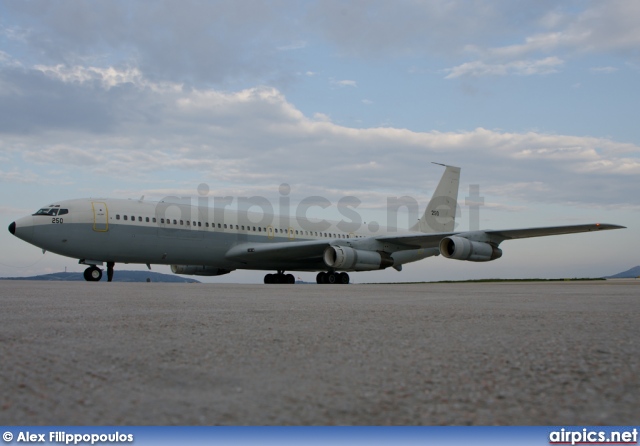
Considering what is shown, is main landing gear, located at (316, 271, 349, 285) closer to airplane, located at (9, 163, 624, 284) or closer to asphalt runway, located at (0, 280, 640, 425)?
airplane, located at (9, 163, 624, 284)

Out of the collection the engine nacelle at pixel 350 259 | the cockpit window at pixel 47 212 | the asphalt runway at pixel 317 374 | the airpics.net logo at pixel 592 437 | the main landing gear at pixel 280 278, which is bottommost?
the main landing gear at pixel 280 278

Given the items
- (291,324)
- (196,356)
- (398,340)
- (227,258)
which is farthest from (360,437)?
(227,258)

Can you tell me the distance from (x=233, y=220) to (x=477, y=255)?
10114mm

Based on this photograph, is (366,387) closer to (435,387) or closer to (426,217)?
(435,387)

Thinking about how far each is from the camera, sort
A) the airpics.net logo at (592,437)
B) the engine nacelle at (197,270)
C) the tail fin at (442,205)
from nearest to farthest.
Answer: the airpics.net logo at (592,437) → the engine nacelle at (197,270) → the tail fin at (442,205)

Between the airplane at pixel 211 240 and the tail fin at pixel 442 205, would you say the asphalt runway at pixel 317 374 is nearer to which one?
the airplane at pixel 211 240

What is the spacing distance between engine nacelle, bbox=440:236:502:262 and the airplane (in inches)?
1.5

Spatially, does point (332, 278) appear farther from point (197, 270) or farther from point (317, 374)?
point (317, 374)

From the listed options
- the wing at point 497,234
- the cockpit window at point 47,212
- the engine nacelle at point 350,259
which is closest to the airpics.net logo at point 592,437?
the cockpit window at point 47,212

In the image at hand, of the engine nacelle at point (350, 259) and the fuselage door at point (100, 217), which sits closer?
the fuselage door at point (100, 217)

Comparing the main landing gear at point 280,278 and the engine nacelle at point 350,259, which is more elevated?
the engine nacelle at point 350,259

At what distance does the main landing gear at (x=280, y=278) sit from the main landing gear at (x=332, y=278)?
2.39 meters

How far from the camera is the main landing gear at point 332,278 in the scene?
997 inches

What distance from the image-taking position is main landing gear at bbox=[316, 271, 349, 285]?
83.1 ft
